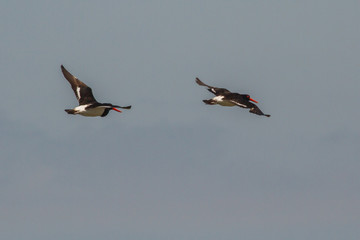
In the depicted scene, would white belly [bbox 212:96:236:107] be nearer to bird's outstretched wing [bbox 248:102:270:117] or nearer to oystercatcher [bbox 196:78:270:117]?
oystercatcher [bbox 196:78:270:117]

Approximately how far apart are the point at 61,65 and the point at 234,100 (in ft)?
29.4

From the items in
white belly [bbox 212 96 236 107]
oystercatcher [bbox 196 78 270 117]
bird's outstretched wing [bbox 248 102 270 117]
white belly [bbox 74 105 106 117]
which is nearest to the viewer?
white belly [bbox 74 105 106 117]

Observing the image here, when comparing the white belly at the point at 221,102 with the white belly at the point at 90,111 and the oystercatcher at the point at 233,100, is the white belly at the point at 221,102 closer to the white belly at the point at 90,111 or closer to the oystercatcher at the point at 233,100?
the oystercatcher at the point at 233,100

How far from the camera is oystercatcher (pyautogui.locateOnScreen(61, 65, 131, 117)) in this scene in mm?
37994

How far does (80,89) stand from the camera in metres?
40.4

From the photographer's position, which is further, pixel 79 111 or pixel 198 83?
pixel 198 83

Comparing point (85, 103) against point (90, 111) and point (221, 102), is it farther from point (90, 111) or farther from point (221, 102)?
point (221, 102)

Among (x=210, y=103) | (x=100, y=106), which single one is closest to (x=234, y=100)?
(x=210, y=103)

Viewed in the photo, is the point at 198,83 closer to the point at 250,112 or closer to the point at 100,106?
the point at 250,112

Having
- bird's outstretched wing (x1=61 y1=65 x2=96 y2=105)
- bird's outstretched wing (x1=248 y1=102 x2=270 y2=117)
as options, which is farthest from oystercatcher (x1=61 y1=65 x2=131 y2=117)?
bird's outstretched wing (x1=248 y1=102 x2=270 y2=117)

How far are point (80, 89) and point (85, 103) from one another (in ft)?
4.54

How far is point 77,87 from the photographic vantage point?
40.6m

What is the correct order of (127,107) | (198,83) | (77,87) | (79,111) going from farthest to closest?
(198,83), (77,87), (79,111), (127,107)

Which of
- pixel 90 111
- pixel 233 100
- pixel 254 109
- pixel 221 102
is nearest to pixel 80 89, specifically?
pixel 90 111
